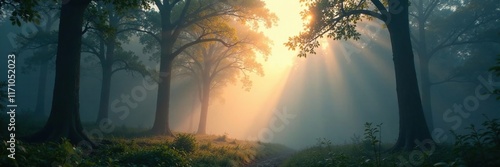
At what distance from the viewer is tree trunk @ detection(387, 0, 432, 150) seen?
11.0 metres

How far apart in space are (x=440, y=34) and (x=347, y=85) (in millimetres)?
24374

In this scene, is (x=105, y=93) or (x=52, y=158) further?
(x=105, y=93)

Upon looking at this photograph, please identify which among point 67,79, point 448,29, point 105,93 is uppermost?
point 448,29

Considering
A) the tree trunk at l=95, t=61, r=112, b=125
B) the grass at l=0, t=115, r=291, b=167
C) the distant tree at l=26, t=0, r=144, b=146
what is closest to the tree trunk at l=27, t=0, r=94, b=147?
the distant tree at l=26, t=0, r=144, b=146

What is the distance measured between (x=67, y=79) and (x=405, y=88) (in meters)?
11.6

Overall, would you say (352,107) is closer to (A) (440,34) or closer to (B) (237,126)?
(A) (440,34)

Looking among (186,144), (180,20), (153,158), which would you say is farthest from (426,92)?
(153,158)

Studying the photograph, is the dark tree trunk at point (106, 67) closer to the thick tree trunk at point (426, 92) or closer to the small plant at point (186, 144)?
the small plant at point (186, 144)

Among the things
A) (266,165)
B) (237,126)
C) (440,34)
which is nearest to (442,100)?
(440,34)

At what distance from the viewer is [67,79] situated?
9781 mm

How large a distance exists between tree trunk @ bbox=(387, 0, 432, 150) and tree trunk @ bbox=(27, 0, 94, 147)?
1086cm

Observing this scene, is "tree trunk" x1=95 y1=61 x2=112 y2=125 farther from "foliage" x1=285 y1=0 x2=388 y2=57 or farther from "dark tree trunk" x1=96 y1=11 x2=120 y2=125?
"foliage" x1=285 y1=0 x2=388 y2=57

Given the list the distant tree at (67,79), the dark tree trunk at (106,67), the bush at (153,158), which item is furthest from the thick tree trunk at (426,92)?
the dark tree trunk at (106,67)

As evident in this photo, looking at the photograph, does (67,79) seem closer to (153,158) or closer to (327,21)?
(153,158)
